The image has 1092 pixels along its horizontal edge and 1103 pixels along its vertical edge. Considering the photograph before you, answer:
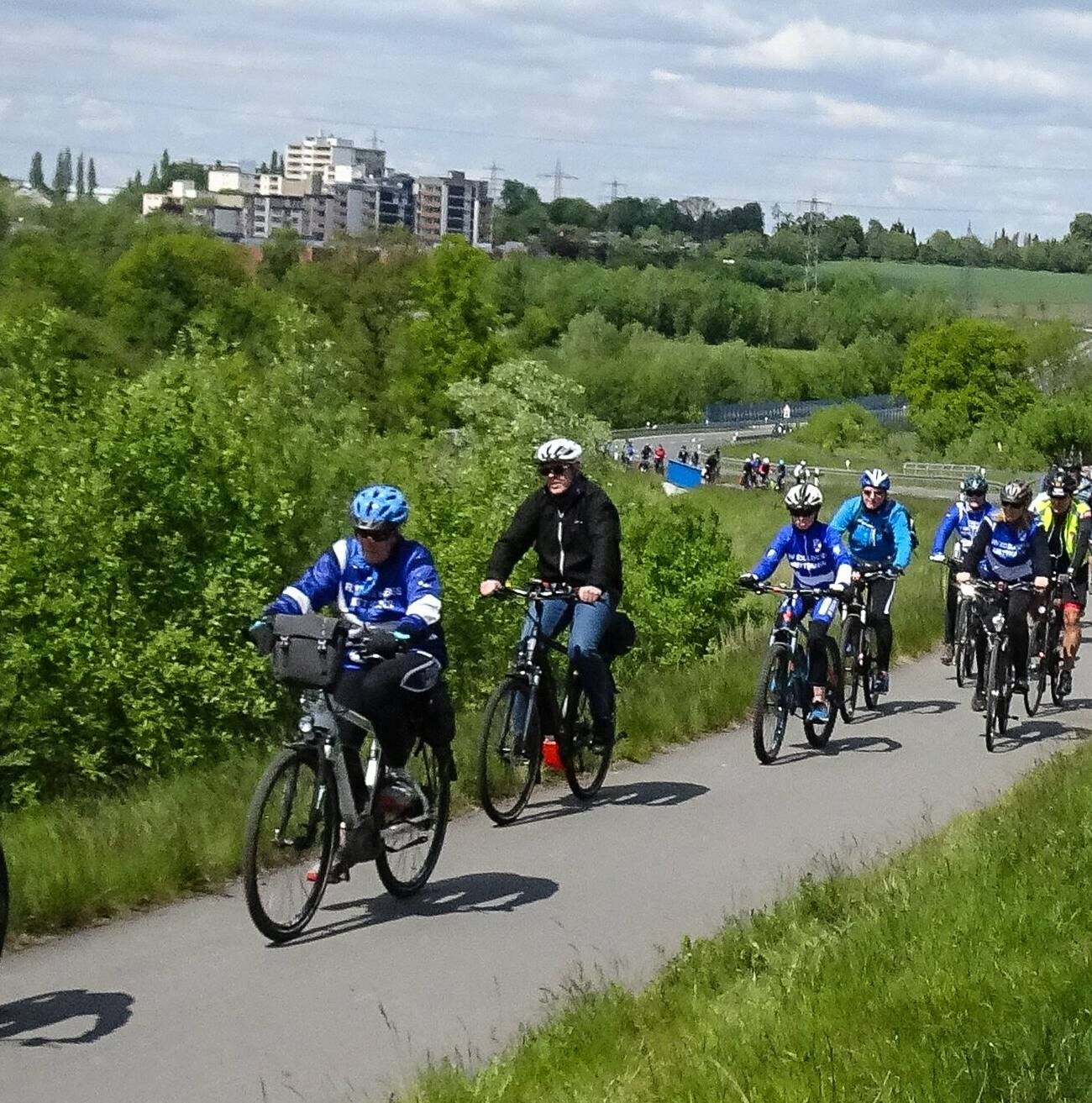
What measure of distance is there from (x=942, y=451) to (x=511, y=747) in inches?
4879

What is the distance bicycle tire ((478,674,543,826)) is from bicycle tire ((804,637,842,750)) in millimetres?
3539

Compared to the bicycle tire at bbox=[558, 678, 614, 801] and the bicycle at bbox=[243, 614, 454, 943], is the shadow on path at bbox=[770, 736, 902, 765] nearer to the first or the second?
the bicycle tire at bbox=[558, 678, 614, 801]

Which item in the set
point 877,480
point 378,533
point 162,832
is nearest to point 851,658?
point 877,480

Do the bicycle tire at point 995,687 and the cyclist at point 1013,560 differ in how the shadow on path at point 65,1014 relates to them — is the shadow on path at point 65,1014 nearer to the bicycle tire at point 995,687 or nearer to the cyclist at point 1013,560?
the bicycle tire at point 995,687

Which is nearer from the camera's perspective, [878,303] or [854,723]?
[854,723]

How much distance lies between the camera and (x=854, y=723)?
622 inches

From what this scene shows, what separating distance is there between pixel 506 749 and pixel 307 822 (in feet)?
9.02

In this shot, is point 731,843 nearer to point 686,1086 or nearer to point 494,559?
point 494,559

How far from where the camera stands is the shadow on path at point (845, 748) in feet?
44.8

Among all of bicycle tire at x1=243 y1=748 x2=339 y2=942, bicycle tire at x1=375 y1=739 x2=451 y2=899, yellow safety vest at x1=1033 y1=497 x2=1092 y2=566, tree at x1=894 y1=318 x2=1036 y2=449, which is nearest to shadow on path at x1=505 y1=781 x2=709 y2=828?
bicycle tire at x1=375 y1=739 x2=451 y2=899

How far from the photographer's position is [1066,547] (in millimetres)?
16812

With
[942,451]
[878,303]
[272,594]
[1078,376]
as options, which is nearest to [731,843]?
[272,594]

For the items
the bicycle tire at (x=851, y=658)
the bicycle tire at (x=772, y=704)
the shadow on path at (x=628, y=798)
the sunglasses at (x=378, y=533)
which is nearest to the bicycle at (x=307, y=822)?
the sunglasses at (x=378, y=533)

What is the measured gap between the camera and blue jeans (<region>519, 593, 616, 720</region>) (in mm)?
10820
